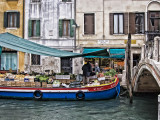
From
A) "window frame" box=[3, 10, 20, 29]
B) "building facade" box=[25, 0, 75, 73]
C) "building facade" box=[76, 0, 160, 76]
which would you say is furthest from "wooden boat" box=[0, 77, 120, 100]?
"window frame" box=[3, 10, 20, 29]

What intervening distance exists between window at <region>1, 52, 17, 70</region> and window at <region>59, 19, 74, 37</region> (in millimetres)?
4052

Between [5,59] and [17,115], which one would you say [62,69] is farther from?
[17,115]

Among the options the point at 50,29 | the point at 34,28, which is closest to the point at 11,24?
the point at 34,28

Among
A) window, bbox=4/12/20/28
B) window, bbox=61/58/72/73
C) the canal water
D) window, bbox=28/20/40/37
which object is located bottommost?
the canal water

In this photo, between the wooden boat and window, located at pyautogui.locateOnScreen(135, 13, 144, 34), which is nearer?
the wooden boat

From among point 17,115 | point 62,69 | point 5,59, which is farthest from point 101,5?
point 17,115

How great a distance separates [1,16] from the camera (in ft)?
64.5

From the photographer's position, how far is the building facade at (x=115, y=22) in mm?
19250

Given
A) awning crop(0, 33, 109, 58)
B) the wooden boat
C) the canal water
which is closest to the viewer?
the canal water

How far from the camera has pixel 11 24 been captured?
19750mm

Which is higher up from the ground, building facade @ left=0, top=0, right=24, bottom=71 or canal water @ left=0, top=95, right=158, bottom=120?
building facade @ left=0, top=0, right=24, bottom=71

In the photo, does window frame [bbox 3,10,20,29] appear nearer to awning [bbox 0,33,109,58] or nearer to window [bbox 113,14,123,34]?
awning [bbox 0,33,109,58]

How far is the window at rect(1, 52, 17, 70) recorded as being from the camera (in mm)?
19625

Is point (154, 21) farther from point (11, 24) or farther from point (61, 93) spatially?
point (11, 24)
